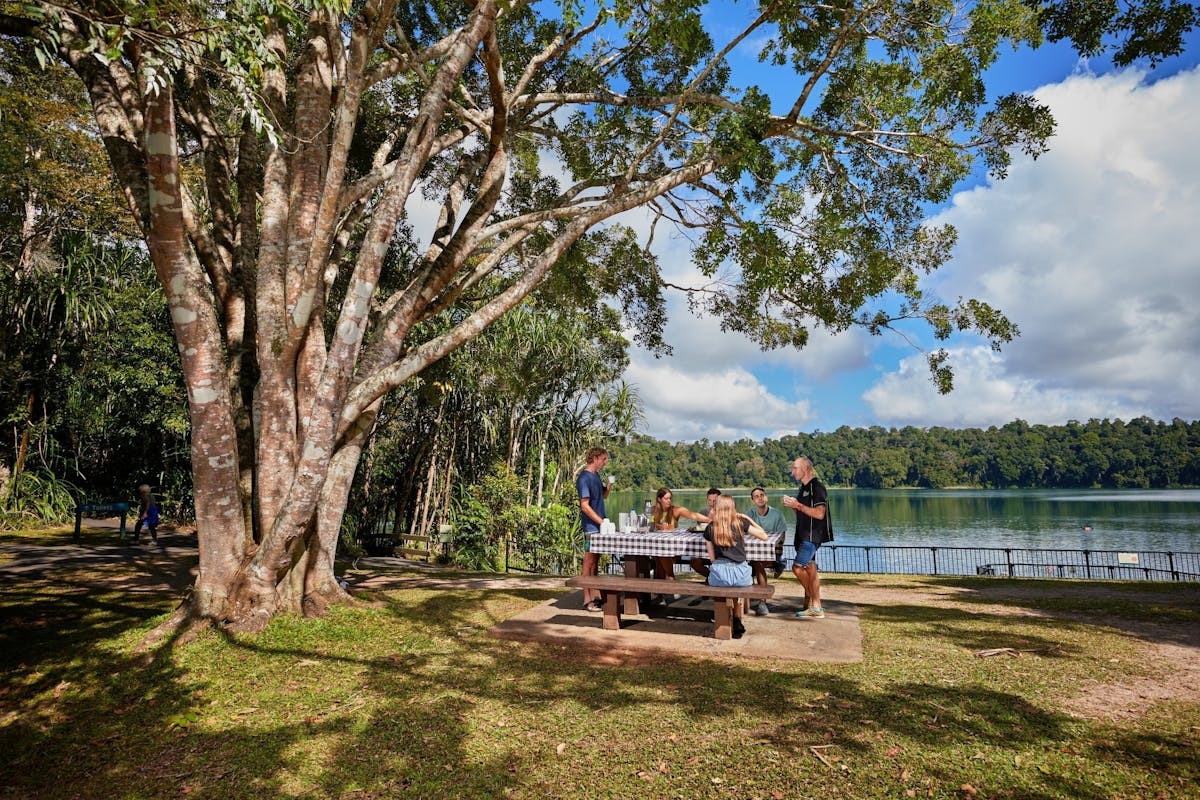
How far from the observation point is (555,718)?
12.2ft

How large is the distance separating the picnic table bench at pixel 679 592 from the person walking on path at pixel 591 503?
0.78 meters

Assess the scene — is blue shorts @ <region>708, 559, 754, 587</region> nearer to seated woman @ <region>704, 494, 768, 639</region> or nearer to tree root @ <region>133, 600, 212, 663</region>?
seated woman @ <region>704, 494, 768, 639</region>

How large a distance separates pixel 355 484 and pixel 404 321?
10.2 meters

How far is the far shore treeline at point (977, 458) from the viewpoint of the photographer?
326 feet

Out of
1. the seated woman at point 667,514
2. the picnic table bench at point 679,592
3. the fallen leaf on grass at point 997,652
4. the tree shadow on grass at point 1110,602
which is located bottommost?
the fallen leaf on grass at point 997,652

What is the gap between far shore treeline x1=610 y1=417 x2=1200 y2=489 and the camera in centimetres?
A: 9950

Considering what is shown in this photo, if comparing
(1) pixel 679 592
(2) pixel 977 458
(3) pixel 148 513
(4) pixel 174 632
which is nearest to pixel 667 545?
(1) pixel 679 592

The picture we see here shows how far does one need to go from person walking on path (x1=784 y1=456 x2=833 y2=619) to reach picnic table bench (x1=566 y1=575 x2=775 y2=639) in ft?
3.11

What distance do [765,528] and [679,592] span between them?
2388 mm

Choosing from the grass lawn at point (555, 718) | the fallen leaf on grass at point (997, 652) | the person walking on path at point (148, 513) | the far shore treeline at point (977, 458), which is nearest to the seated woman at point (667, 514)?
the grass lawn at point (555, 718)

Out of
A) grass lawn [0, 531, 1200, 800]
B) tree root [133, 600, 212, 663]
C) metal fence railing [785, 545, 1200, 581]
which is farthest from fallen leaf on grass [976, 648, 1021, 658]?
tree root [133, 600, 212, 663]

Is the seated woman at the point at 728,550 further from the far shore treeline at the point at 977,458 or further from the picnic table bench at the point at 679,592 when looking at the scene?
the far shore treeline at the point at 977,458

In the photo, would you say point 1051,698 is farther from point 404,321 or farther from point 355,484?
point 355,484

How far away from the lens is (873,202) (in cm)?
933
